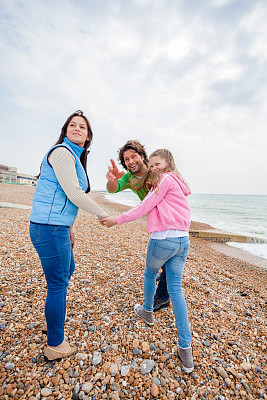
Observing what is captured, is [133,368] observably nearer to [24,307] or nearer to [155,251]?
[155,251]

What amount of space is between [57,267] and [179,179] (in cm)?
170

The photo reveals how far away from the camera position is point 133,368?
218 cm

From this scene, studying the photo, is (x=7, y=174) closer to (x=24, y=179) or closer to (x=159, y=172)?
(x=24, y=179)

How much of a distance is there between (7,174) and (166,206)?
11264cm

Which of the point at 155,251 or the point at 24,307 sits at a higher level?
the point at 155,251

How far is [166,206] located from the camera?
2314mm

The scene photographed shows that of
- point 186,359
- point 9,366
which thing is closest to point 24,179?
point 9,366

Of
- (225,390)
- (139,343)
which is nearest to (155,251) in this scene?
(139,343)

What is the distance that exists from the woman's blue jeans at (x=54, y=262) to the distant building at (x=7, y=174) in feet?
359

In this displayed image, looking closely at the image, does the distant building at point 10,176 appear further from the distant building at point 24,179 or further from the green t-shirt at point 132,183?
the green t-shirt at point 132,183

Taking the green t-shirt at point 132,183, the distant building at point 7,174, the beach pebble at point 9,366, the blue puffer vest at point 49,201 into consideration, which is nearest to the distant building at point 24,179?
the distant building at point 7,174

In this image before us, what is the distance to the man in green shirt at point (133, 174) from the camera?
9.29ft

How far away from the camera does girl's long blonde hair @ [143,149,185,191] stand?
2324mm

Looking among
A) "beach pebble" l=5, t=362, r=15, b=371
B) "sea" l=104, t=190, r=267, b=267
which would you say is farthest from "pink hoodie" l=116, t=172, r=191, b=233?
"sea" l=104, t=190, r=267, b=267
